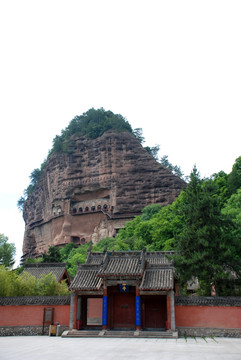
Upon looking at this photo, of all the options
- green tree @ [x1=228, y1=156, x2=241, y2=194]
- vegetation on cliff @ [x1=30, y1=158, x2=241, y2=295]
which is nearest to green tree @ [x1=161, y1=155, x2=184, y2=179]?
green tree @ [x1=228, y1=156, x2=241, y2=194]

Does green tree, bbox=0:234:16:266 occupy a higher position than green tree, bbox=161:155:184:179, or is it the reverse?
green tree, bbox=161:155:184:179

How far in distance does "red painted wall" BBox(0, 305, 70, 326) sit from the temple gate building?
2.44 feet

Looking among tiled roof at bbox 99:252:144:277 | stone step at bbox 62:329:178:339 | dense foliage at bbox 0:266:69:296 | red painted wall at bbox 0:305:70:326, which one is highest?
tiled roof at bbox 99:252:144:277

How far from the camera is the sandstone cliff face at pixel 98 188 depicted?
161ft

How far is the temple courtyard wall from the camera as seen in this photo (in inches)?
622

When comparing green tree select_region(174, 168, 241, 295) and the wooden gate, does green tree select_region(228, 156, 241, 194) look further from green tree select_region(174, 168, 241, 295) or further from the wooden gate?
the wooden gate

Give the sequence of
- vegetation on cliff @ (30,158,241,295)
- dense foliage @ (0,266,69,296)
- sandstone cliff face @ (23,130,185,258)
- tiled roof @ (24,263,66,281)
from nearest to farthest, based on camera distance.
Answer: vegetation on cliff @ (30,158,241,295) → dense foliage @ (0,266,69,296) → tiled roof @ (24,263,66,281) → sandstone cliff face @ (23,130,185,258)

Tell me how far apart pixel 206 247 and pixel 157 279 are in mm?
3096

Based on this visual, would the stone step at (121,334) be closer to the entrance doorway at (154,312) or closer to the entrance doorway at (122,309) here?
the entrance doorway at (122,309)

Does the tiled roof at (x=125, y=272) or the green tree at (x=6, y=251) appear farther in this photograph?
the green tree at (x=6, y=251)

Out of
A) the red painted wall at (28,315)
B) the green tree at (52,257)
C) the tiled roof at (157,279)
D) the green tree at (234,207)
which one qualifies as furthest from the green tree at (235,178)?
the red painted wall at (28,315)

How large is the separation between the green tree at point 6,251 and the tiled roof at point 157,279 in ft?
72.0

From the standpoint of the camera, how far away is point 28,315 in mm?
17359

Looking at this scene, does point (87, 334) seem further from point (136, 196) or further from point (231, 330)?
point (136, 196)
